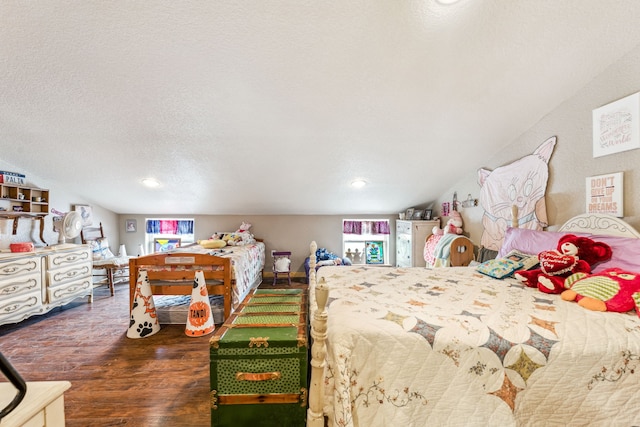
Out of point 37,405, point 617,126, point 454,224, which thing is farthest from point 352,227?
point 37,405

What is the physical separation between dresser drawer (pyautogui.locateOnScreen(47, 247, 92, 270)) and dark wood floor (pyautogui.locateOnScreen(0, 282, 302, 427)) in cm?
61

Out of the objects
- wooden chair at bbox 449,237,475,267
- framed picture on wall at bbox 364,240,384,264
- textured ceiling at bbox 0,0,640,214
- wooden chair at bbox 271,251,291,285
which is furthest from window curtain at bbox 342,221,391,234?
wooden chair at bbox 449,237,475,267

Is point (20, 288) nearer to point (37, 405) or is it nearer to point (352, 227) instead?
point (37, 405)

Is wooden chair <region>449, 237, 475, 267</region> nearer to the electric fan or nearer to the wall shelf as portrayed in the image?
the electric fan

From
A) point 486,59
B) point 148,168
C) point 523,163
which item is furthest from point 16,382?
point 523,163

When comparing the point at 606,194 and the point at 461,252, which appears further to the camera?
the point at 461,252

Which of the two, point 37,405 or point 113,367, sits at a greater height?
point 37,405

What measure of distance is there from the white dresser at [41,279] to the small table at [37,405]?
9.70 feet

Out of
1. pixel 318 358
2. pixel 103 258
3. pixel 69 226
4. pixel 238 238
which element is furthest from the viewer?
pixel 238 238

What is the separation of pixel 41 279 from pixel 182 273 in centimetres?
157

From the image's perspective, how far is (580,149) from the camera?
7.34ft

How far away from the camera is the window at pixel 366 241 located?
207 inches

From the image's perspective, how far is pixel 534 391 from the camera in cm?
112

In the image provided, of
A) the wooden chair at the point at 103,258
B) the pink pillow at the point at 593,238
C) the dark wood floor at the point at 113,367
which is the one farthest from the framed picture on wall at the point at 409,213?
the wooden chair at the point at 103,258
